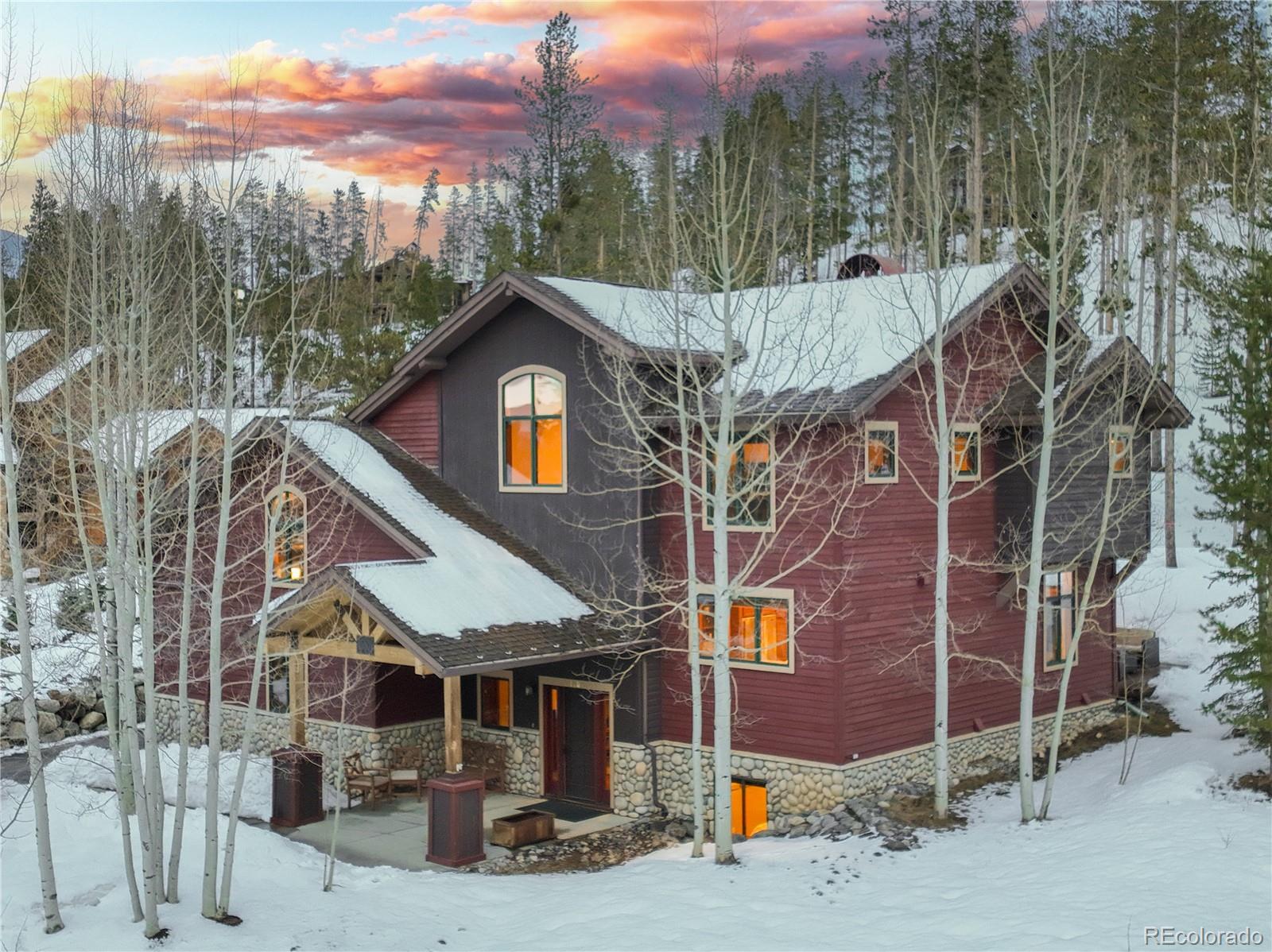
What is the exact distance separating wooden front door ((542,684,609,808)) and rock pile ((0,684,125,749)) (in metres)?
9.27

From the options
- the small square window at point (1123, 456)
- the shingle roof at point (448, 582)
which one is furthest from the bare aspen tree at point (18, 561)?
the small square window at point (1123, 456)

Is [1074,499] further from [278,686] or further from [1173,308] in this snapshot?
[1173,308]

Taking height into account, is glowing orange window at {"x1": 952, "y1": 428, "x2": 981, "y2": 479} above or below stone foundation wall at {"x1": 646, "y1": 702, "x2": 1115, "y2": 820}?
above

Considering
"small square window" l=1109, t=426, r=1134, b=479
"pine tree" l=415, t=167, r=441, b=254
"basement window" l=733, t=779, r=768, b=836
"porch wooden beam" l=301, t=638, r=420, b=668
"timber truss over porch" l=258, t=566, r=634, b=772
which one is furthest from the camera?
"pine tree" l=415, t=167, r=441, b=254

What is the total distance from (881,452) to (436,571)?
6655 mm

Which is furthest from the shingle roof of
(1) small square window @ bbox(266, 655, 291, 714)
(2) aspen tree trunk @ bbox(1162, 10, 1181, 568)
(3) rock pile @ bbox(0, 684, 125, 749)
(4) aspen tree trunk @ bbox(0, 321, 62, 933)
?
(2) aspen tree trunk @ bbox(1162, 10, 1181, 568)

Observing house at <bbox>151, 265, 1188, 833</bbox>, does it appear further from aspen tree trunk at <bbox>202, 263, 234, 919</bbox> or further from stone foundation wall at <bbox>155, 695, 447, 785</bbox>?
aspen tree trunk at <bbox>202, 263, 234, 919</bbox>

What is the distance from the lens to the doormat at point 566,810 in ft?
58.0

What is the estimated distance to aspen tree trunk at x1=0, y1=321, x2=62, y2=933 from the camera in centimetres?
1012

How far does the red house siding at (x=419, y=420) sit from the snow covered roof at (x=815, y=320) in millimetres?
3266

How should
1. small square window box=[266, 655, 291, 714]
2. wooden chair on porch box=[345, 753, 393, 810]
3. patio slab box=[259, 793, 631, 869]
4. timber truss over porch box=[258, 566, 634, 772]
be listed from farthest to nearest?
small square window box=[266, 655, 291, 714]
wooden chair on porch box=[345, 753, 393, 810]
timber truss over porch box=[258, 566, 634, 772]
patio slab box=[259, 793, 631, 869]

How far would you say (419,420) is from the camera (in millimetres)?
21359

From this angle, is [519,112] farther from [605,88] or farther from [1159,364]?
[1159,364]

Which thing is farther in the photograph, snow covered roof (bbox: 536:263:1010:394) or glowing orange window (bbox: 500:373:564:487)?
glowing orange window (bbox: 500:373:564:487)
